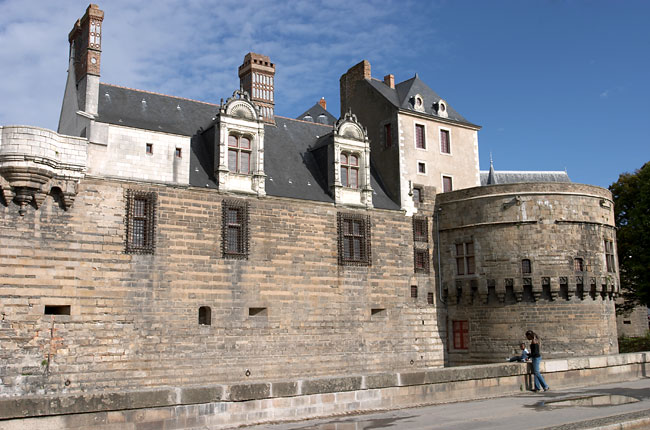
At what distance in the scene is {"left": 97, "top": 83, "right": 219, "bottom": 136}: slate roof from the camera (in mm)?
21656

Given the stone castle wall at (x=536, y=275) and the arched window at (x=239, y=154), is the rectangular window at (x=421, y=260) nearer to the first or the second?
the stone castle wall at (x=536, y=275)

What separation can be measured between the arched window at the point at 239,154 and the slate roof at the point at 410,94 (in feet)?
27.1

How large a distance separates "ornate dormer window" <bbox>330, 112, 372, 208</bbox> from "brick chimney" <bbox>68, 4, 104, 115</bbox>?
927 centimetres

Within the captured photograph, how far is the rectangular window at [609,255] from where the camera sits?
2667 centimetres

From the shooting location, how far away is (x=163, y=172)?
21.0 m

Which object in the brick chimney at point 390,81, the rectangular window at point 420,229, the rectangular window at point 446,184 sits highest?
the brick chimney at point 390,81

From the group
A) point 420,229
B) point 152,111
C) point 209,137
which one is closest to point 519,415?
point 420,229

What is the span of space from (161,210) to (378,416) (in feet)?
36.9

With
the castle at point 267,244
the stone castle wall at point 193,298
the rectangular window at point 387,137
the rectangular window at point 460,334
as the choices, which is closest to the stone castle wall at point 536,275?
the castle at point 267,244

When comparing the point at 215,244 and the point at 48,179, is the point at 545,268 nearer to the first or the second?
the point at 215,244

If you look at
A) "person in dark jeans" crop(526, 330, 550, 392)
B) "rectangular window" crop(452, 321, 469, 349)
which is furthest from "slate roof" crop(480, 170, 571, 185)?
"person in dark jeans" crop(526, 330, 550, 392)

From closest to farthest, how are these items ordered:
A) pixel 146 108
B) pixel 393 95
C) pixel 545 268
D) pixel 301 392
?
pixel 301 392 < pixel 146 108 < pixel 545 268 < pixel 393 95

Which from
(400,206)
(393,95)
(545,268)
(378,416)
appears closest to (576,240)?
(545,268)

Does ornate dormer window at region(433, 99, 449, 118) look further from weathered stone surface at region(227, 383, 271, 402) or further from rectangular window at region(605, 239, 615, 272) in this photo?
weathered stone surface at region(227, 383, 271, 402)
